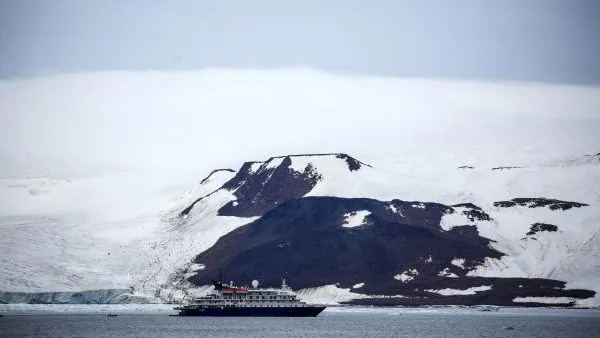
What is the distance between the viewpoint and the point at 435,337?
199 meters

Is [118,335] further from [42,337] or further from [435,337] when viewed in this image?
[435,337]

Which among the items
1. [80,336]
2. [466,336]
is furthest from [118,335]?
[466,336]

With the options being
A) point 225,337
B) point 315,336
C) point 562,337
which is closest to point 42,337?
point 225,337

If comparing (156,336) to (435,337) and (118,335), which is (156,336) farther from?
(435,337)

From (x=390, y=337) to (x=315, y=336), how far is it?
43.6 feet

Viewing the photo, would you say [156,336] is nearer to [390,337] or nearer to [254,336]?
[254,336]

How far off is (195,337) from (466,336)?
48.1m

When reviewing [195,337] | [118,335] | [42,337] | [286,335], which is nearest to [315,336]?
[286,335]

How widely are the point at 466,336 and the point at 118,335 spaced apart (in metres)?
61.9

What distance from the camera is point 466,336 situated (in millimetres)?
199875

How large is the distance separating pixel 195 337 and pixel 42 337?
86.1ft

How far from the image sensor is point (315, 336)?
198 metres

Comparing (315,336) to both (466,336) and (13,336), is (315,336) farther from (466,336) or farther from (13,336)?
(13,336)

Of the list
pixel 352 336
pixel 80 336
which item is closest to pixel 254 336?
pixel 352 336
